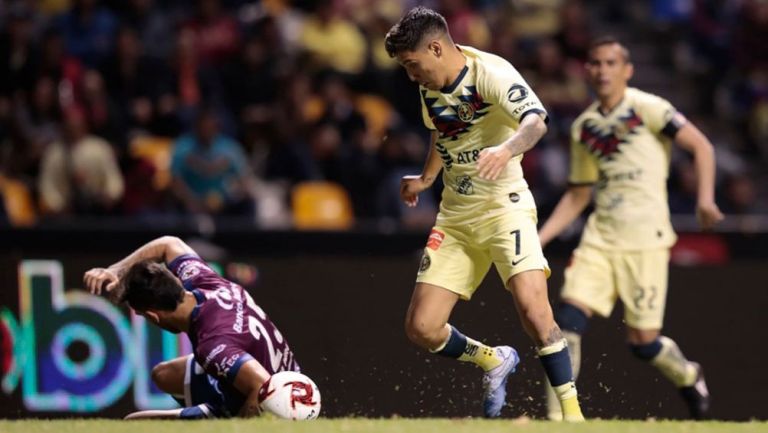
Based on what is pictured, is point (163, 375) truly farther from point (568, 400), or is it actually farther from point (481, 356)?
point (568, 400)

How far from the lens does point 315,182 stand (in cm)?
1290

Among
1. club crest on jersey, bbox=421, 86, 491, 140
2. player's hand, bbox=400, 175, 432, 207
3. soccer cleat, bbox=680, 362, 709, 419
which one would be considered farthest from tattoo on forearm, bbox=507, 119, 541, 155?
soccer cleat, bbox=680, 362, 709, 419

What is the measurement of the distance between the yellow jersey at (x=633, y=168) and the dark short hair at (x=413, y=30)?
2348 millimetres

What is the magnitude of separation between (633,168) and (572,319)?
1.02 metres

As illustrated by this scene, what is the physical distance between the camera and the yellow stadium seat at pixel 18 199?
11953mm

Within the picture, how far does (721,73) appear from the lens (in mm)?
16406

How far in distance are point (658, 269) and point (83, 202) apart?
4.91m

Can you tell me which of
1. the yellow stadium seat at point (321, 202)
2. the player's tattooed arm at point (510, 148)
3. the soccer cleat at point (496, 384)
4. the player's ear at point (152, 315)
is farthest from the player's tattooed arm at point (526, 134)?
the yellow stadium seat at point (321, 202)

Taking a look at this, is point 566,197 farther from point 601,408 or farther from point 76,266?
point 76,266

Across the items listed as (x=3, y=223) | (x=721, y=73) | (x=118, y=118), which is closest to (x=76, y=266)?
(x=3, y=223)

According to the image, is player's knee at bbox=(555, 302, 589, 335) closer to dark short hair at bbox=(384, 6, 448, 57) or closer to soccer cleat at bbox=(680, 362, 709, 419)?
soccer cleat at bbox=(680, 362, 709, 419)

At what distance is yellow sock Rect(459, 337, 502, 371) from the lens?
7.71 meters

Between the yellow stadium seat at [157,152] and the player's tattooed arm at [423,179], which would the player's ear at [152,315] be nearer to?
the player's tattooed arm at [423,179]

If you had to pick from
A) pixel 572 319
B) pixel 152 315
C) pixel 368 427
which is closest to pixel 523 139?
pixel 368 427
